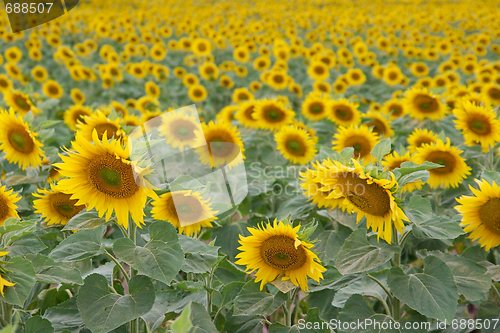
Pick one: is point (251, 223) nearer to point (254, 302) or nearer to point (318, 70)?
point (254, 302)

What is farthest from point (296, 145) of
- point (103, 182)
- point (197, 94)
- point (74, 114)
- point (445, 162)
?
point (197, 94)

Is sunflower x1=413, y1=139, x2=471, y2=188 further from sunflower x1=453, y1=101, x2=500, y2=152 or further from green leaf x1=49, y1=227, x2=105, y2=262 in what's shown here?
green leaf x1=49, y1=227, x2=105, y2=262

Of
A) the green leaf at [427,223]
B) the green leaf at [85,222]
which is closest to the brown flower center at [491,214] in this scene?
the green leaf at [427,223]

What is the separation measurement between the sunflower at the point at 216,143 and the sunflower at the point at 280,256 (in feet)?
5.02

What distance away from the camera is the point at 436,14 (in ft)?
45.9

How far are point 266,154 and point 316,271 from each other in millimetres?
2301

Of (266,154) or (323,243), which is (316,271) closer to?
(323,243)

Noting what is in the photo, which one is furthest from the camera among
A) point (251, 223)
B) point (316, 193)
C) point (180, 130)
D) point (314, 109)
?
point (314, 109)

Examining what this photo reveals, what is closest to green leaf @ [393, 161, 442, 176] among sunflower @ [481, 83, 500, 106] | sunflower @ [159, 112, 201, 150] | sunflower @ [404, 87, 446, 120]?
sunflower @ [159, 112, 201, 150]

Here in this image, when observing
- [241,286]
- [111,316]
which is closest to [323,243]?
[241,286]

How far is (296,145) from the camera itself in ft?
12.7

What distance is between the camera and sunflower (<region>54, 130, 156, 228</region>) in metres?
1.79

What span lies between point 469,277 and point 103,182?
138cm

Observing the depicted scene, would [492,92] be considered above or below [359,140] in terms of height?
below
